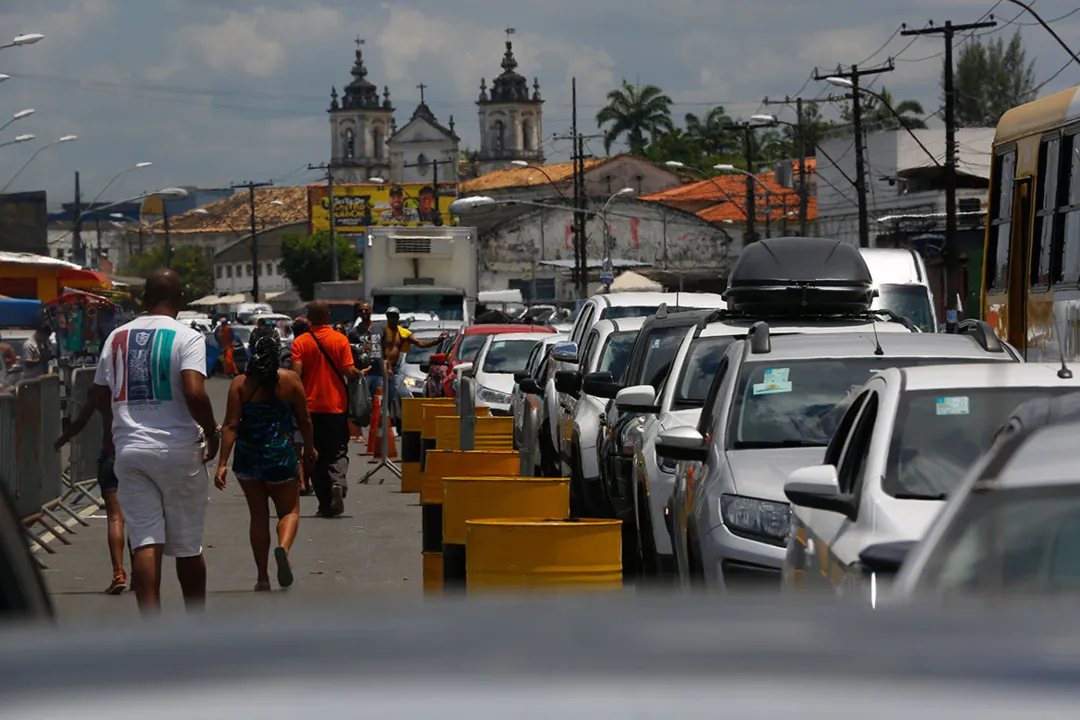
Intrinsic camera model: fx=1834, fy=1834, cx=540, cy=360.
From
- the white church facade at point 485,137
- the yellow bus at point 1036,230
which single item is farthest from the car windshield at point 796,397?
the white church facade at point 485,137

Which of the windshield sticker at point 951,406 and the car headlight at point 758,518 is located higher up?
the windshield sticker at point 951,406

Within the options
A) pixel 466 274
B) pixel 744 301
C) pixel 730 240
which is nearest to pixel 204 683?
pixel 744 301

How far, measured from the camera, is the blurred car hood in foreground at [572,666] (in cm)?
140

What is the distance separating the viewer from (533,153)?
635 feet

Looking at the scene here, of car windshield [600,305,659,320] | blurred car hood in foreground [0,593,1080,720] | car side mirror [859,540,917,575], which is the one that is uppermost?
blurred car hood in foreground [0,593,1080,720]

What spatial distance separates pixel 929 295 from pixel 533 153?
17304cm

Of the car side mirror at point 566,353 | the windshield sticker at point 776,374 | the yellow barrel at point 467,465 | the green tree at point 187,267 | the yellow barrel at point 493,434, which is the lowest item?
the green tree at point 187,267

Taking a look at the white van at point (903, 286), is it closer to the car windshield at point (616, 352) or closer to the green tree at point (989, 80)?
the car windshield at point (616, 352)

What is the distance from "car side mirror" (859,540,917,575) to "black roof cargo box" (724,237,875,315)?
8917 mm

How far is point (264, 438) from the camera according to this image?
10.7m

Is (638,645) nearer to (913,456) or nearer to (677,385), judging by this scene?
(913,456)

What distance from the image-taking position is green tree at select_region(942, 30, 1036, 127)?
101375 mm

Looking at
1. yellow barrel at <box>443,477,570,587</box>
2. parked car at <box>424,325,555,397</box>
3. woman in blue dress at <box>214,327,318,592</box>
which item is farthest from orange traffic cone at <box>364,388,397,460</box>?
yellow barrel at <box>443,477,570,587</box>

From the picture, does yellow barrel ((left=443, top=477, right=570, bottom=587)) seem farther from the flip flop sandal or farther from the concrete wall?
the concrete wall
